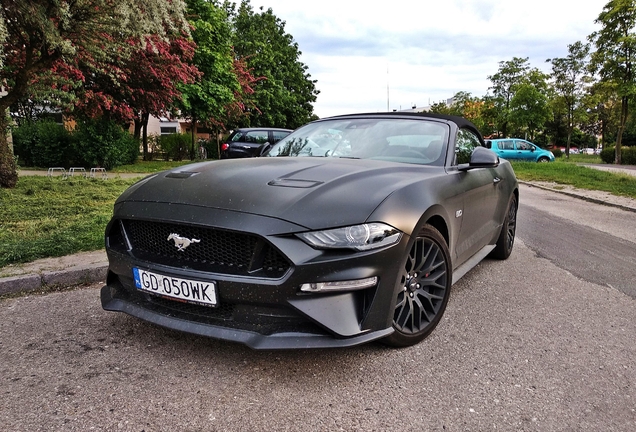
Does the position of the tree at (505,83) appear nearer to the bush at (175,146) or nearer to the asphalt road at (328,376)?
the bush at (175,146)

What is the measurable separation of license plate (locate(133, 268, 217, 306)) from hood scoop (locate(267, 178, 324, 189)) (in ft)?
2.15

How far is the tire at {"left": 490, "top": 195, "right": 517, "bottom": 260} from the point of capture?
4629 millimetres

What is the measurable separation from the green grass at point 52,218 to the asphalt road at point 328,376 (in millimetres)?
1070

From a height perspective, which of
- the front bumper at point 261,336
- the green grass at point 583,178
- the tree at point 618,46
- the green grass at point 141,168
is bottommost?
the green grass at point 583,178

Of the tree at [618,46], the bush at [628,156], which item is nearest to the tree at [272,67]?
the tree at [618,46]

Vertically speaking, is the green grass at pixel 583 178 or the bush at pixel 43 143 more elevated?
the bush at pixel 43 143

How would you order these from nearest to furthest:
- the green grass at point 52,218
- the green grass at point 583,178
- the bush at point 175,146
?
the green grass at point 52,218 < the green grass at point 583,178 < the bush at point 175,146

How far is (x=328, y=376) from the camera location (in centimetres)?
233

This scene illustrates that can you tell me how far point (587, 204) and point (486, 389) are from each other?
933 centimetres

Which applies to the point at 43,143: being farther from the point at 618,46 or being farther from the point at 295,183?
the point at 618,46

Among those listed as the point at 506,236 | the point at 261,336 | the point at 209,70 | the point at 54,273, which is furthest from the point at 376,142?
the point at 209,70

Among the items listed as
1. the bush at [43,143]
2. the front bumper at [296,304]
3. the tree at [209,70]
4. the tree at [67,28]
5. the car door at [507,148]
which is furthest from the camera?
the car door at [507,148]

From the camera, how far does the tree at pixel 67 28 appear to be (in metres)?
6.77

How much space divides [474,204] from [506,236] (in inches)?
57.2
